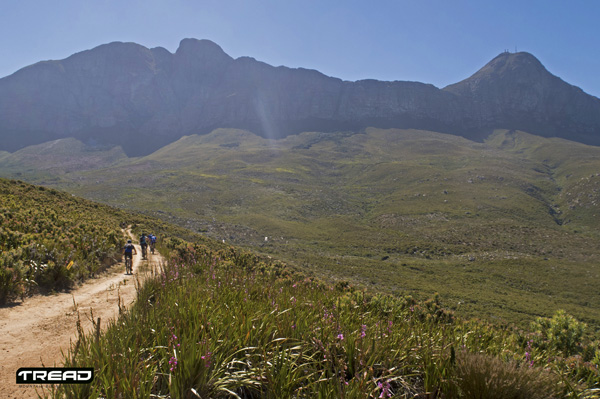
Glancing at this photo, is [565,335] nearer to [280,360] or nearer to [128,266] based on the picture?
[280,360]

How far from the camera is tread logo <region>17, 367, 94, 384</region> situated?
2.70 meters

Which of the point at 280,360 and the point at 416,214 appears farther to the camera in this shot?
the point at 416,214

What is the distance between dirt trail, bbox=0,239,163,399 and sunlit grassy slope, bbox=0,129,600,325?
32413 mm

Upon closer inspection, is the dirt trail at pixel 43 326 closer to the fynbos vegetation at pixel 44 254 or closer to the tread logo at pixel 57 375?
the tread logo at pixel 57 375

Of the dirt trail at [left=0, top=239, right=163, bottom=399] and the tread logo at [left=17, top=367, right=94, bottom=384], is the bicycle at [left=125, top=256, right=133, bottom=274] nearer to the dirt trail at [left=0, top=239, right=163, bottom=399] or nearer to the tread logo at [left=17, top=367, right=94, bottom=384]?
the dirt trail at [left=0, top=239, right=163, bottom=399]

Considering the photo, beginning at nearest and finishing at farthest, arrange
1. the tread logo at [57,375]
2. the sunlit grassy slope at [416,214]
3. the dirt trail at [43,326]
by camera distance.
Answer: the tread logo at [57,375] → the dirt trail at [43,326] → the sunlit grassy slope at [416,214]

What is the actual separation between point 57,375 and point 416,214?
90.9 m

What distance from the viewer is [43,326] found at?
657 cm

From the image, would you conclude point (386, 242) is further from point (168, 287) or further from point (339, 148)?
point (339, 148)

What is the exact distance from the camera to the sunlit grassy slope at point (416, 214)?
46.8 metres

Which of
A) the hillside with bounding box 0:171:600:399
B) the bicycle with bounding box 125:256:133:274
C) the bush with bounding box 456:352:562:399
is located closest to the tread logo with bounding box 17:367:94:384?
the hillside with bounding box 0:171:600:399

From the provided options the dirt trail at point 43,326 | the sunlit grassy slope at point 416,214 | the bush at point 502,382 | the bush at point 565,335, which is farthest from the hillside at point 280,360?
the sunlit grassy slope at point 416,214

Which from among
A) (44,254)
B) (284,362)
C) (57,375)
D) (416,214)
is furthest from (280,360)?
(416,214)

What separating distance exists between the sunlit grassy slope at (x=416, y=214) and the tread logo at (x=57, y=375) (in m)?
37.5
